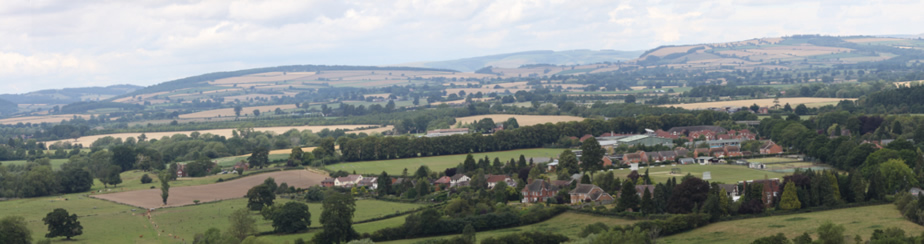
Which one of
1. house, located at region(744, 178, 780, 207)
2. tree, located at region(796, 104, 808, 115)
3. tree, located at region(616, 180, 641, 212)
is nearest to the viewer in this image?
house, located at region(744, 178, 780, 207)

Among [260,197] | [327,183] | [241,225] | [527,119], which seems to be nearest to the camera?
[241,225]

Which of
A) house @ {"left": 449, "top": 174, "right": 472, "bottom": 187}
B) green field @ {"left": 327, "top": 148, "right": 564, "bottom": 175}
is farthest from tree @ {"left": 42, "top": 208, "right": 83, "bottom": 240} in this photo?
green field @ {"left": 327, "top": 148, "right": 564, "bottom": 175}

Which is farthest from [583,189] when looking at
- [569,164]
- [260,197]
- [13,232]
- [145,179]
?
[145,179]

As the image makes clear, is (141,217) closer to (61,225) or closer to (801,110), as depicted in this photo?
(61,225)

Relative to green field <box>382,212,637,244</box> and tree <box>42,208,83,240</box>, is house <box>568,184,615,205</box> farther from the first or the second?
tree <box>42,208,83,240</box>

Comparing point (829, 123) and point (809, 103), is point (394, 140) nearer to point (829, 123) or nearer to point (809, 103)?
point (829, 123)

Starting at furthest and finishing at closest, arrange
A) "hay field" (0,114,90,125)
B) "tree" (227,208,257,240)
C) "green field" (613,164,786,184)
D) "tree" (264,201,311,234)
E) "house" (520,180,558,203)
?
"hay field" (0,114,90,125) < "green field" (613,164,786,184) < "house" (520,180,558,203) < "tree" (264,201,311,234) < "tree" (227,208,257,240)
